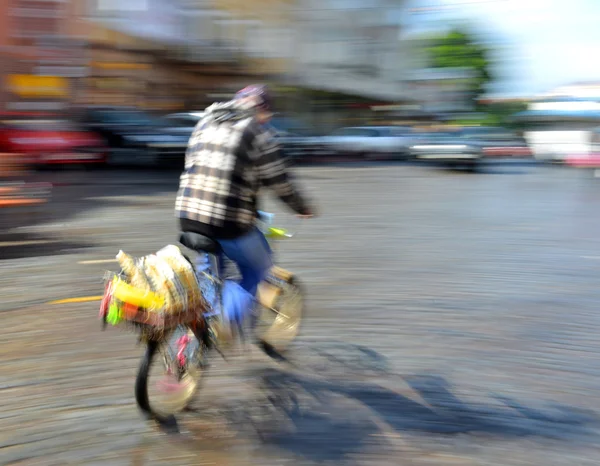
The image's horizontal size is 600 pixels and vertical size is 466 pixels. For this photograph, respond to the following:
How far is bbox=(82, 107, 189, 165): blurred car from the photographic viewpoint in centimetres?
2041

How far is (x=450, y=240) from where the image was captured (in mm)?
10234

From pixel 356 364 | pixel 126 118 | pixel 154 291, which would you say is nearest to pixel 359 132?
pixel 126 118

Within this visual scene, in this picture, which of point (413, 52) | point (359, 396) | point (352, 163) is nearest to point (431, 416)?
point (359, 396)

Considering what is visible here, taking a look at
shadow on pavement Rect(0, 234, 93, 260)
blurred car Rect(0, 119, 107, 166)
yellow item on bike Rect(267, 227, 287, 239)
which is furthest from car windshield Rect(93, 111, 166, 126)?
yellow item on bike Rect(267, 227, 287, 239)

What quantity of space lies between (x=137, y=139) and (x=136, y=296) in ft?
56.5

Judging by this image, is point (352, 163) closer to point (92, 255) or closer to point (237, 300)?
point (92, 255)

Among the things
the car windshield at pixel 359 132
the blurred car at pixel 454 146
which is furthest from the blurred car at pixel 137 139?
the car windshield at pixel 359 132

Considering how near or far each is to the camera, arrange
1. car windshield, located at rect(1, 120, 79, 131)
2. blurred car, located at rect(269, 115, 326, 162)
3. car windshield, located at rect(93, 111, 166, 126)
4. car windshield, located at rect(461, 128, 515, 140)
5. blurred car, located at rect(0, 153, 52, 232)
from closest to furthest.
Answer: blurred car, located at rect(0, 153, 52, 232) < car windshield, located at rect(1, 120, 79, 131) < car windshield, located at rect(93, 111, 166, 126) < car windshield, located at rect(461, 128, 515, 140) < blurred car, located at rect(269, 115, 326, 162)

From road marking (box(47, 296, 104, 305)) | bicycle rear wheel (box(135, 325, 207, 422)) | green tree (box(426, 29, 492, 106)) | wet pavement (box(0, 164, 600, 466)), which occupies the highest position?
green tree (box(426, 29, 492, 106))

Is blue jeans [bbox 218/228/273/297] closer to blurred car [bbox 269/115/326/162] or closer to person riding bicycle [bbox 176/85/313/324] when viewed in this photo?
person riding bicycle [bbox 176/85/313/324]

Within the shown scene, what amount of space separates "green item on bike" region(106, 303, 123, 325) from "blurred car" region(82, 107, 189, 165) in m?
17.0

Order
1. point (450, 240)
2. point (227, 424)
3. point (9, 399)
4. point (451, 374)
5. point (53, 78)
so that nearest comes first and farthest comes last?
point (227, 424)
point (9, 399)
point (451, 374)
point (450, 240)
point (53, 78)

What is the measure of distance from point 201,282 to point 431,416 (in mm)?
1440

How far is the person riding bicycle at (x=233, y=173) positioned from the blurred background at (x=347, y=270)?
98cm
